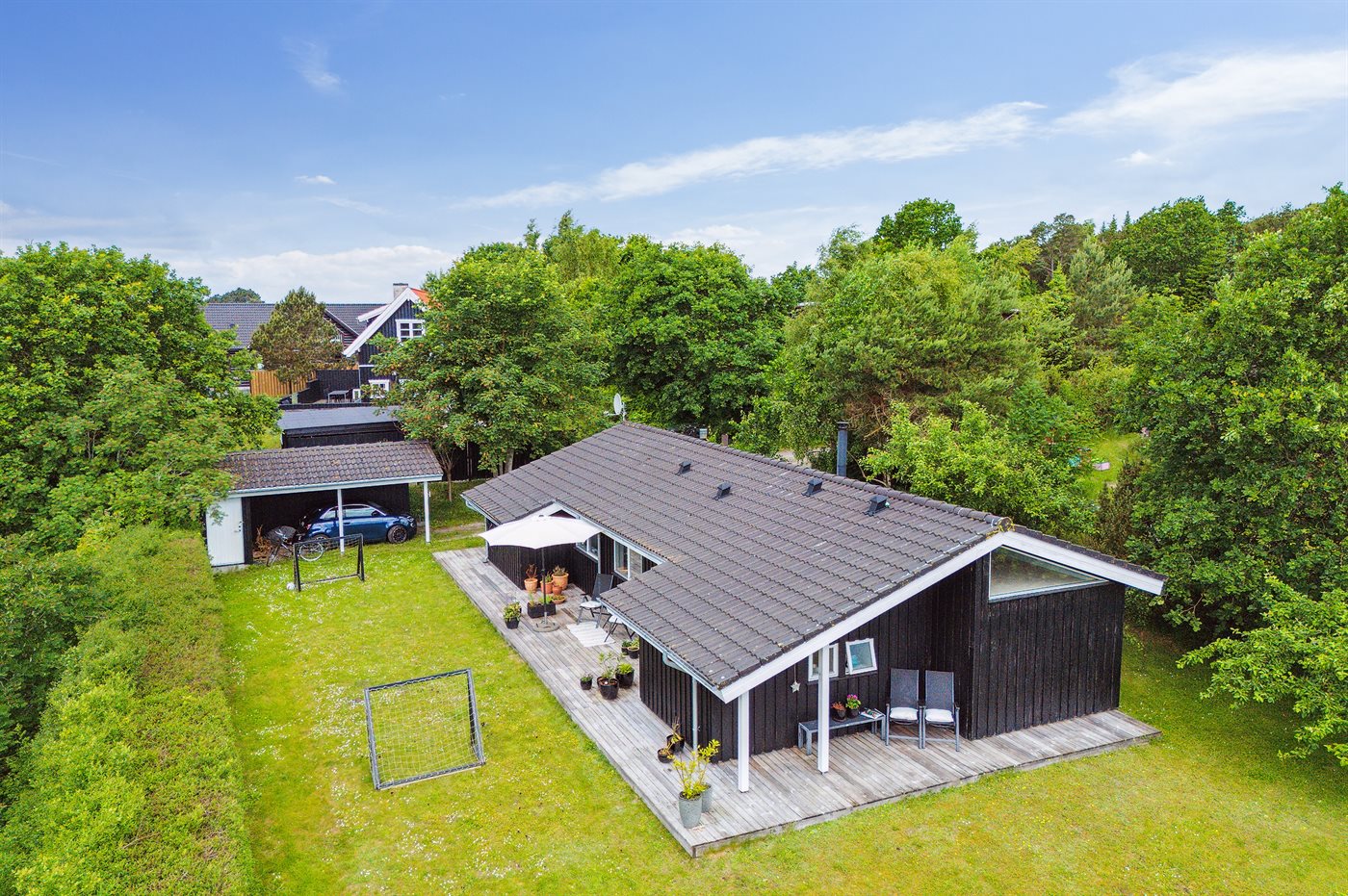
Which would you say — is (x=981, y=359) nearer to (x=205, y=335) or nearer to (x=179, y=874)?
(x=179, y=874)

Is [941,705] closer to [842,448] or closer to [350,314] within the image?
[842,448]

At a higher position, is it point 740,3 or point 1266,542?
point 740,3

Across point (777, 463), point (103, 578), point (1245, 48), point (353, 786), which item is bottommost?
point (353, 786)

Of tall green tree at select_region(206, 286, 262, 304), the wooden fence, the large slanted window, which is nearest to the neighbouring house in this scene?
the wooden fence

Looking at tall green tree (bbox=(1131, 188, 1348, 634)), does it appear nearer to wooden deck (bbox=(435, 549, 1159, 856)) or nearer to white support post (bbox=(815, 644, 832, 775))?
wooden deck (bbox=(435, 549, 1159, 856))

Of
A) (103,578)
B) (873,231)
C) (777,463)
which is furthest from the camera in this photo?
(873,231)

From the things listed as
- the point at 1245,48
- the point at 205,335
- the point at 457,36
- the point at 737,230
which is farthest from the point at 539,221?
the point at 1245,48
